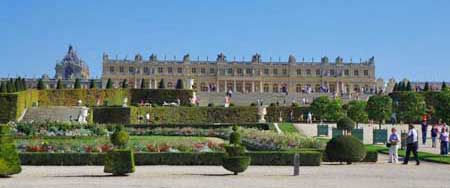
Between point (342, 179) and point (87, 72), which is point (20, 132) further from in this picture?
point (87, 72)

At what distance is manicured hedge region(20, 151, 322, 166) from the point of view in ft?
57.8

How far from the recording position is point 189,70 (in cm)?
9362

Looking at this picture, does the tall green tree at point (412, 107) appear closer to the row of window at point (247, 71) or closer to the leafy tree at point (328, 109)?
the leafy tree at point (328, 109)

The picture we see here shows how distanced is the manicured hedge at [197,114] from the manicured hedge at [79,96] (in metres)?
7.63

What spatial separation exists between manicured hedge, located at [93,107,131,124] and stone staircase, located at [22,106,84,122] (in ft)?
5.98

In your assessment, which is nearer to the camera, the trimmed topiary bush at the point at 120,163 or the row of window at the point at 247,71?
the trimmed topiary bush at the point at 120,163

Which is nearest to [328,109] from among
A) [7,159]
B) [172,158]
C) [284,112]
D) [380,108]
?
[380,108]

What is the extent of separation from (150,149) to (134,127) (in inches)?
540

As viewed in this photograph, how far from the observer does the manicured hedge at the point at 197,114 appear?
42594 mm

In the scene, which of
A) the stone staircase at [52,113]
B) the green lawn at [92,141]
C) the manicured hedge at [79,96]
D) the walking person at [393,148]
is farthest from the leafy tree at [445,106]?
the manicured hedge at [79,96]

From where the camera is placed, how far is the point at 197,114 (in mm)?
43656

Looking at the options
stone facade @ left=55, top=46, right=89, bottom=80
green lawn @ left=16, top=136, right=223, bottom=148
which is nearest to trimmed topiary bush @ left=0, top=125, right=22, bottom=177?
green lawn @ left=16, top=136, right=223, bottom=148

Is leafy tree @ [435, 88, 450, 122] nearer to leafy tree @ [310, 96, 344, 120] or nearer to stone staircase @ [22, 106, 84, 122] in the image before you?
leafy tree @ [310, 96, 344, 120]

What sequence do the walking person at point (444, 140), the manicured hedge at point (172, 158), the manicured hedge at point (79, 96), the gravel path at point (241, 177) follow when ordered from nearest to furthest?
the gravel path at point (241, 177) → the manicured hedge at point (172, 158) → the walking person at point (444, 140) → the manicured hedge at point (79, 96)
